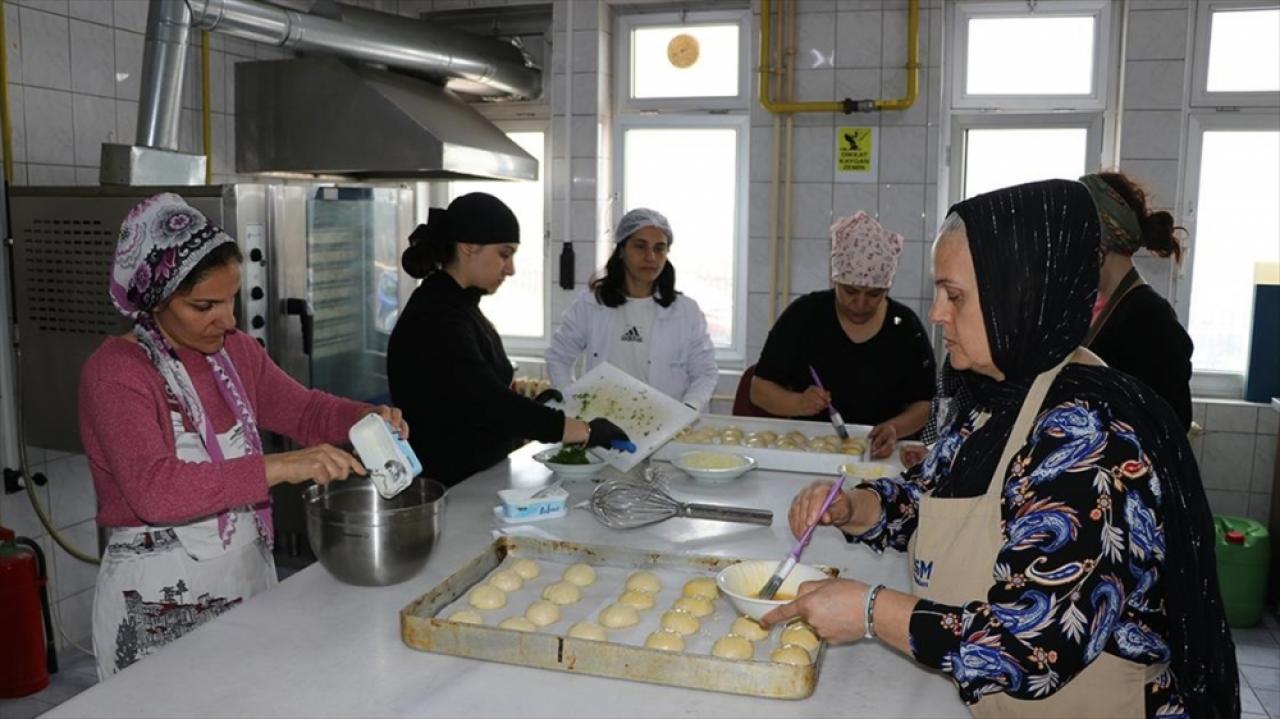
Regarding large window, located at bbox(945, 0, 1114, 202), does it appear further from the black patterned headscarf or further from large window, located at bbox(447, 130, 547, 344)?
the black patterned headscarf

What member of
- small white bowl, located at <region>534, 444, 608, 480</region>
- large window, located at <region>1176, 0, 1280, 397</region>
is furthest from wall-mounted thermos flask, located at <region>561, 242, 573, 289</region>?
large window, located at <region>1176, 0, 1280, 397</region>

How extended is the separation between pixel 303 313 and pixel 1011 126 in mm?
3146

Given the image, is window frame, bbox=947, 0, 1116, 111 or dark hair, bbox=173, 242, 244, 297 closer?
dark hair, bbox=173, 242, 244, 297

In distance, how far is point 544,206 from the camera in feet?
15.8

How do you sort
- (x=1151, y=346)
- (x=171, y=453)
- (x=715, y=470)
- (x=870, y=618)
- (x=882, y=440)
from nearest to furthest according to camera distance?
(x=870, y=618) < (x=171, y=453) < (x=1151, y=346) < (x=715, y=470) < (x=882, y=440)

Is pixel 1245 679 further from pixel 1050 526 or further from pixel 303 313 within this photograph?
pixel 303 313

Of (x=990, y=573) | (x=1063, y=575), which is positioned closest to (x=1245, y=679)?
(x=990, y=573)

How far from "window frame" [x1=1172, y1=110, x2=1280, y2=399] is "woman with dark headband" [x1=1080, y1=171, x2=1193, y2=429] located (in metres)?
1.99

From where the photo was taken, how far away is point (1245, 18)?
13.3 ft

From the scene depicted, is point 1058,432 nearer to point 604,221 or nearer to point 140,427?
point 140,427

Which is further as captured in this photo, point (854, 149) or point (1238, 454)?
point (854, 149)

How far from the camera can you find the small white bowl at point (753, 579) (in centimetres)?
150

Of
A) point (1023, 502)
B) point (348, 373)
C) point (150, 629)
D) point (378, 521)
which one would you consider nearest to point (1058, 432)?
point (1023, 502)

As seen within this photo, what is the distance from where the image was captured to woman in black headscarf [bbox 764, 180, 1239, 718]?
115cm
